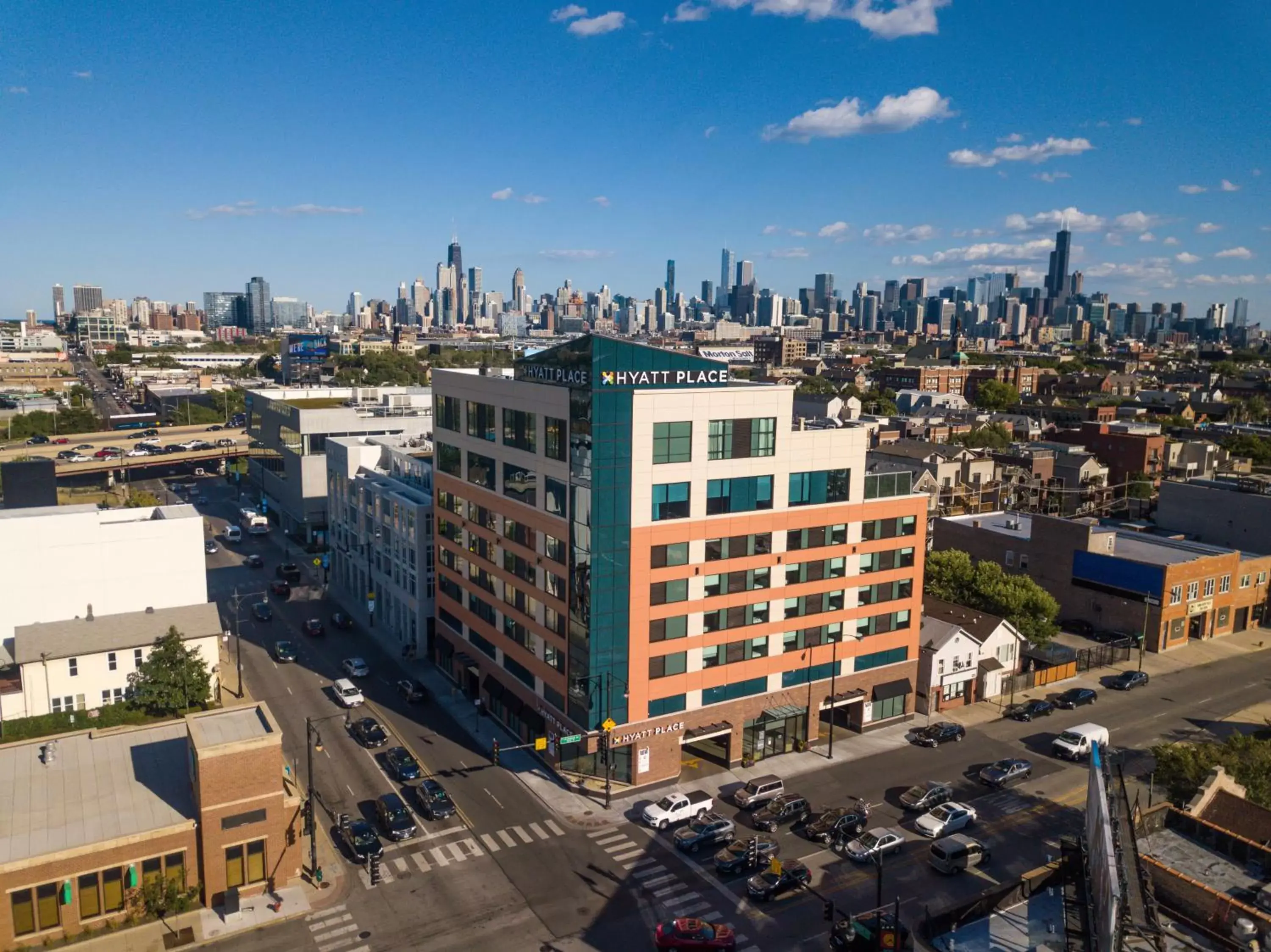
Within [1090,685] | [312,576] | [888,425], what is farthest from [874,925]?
[888,425]

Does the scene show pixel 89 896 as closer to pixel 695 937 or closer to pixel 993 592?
pixel 695 937

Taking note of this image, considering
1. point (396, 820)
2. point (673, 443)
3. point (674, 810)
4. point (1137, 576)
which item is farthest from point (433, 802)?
point (1137, 576)

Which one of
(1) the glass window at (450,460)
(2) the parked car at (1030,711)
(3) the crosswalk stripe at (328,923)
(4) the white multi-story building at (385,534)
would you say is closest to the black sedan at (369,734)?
(4) the white multi-story building at (385,534)

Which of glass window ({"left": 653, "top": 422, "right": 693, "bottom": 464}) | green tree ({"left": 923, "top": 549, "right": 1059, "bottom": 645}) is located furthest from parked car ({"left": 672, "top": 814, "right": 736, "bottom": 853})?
green tree ({"left": 923, "top": 549, "right": 1059, "bottom": 645})

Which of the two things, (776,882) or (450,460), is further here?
(450,460)

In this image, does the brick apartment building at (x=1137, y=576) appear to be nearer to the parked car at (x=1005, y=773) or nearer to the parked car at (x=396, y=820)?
the parked car at (x=1005, y=773)

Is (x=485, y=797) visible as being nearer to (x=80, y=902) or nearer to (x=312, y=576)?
(x=80, y=902)

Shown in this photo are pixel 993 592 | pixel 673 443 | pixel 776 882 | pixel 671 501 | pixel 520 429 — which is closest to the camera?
pixel 776 882
